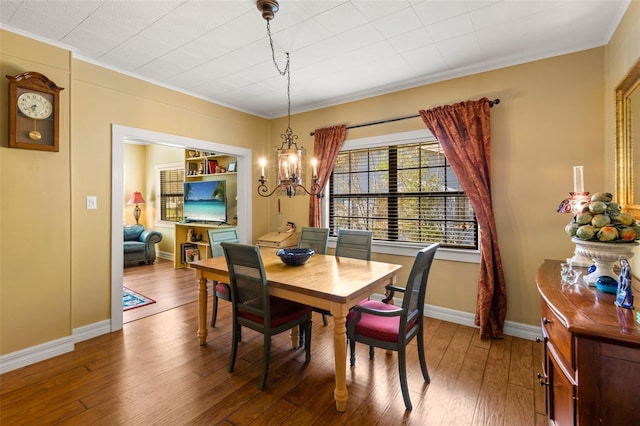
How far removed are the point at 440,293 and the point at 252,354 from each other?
82.6 inches

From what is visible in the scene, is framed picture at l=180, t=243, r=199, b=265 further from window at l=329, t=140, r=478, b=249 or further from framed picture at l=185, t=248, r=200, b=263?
window at l=329, t=140, r=478, b=249

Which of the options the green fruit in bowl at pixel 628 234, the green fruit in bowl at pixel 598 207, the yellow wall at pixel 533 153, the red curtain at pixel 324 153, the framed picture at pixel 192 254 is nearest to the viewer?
the green fruit in bowl at pixel 628 234

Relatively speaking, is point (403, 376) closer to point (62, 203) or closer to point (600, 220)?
point (600, 220)

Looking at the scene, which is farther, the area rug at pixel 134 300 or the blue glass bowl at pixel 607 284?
the area rug at pixel 134 300

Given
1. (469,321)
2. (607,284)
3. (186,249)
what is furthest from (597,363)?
(186,249)

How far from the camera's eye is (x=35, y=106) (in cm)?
246

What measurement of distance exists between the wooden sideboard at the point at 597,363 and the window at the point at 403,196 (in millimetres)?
2017

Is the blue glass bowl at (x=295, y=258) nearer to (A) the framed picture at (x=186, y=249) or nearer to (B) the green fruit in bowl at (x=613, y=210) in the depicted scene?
(B) the green fruit in bowl at (x=613, y=210)

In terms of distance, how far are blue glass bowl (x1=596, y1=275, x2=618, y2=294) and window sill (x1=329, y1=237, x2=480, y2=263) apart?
5.26 ft

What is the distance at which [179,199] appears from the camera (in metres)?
6.55

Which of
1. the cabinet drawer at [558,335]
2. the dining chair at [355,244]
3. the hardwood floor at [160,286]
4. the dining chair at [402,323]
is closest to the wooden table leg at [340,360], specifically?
the dining chair at [402,323]

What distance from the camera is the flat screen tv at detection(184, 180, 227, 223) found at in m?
5.45

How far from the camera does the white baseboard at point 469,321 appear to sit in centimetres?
283

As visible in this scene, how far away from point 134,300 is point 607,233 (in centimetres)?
470
